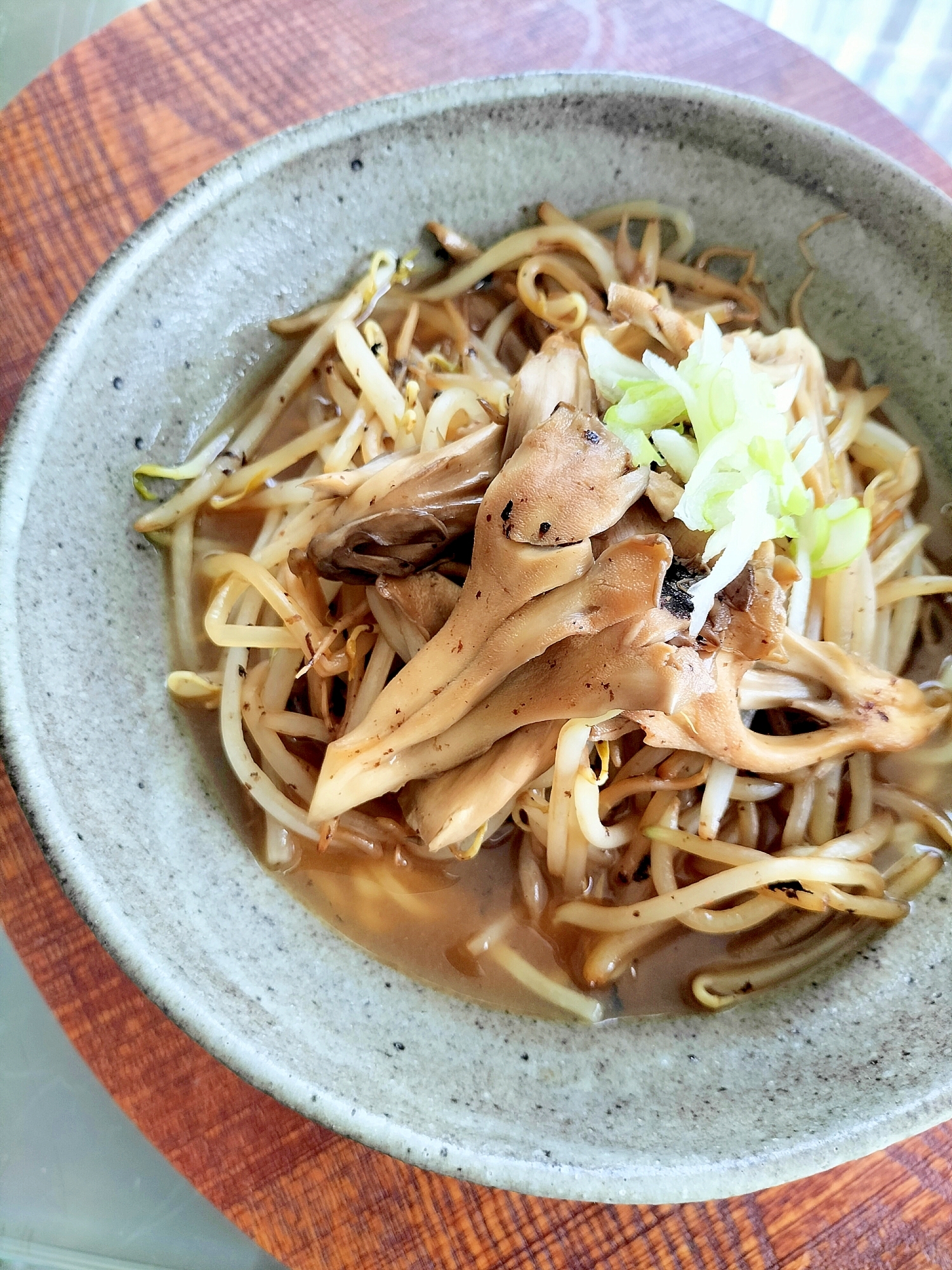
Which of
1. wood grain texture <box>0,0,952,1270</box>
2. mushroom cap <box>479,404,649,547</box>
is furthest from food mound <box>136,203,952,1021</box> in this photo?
wood grain texture <box>0,0,952,1270</box>

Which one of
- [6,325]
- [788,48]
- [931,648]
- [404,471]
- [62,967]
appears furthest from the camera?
[788,48]

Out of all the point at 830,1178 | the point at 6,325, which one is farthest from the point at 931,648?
the point at 6,325

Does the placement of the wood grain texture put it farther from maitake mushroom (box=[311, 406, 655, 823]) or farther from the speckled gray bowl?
maitake mushroom (box=[311, 406, 655, 823])

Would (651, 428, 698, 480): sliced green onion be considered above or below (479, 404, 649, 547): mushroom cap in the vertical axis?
above

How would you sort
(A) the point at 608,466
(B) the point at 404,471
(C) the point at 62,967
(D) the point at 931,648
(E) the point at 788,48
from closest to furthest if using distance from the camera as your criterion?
(A) the point at 608,466, (B) the point at 404,471, (C) the point at 62,967, (D) the point at 931,648, (E) the point at 788,48

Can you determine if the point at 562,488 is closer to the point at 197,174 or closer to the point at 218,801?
the point at 218,801

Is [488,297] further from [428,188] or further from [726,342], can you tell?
[726,342]
